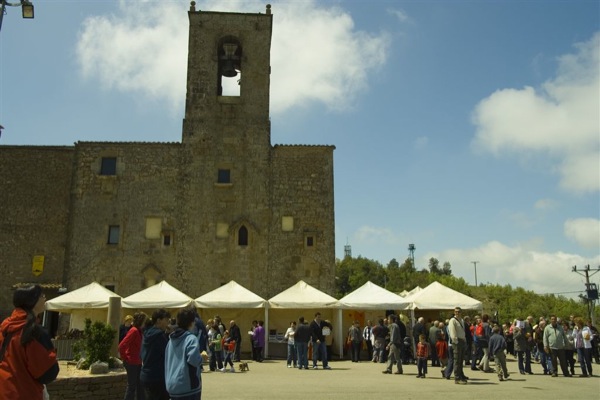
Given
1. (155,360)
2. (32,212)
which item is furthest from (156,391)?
(32,212)

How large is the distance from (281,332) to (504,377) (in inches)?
404

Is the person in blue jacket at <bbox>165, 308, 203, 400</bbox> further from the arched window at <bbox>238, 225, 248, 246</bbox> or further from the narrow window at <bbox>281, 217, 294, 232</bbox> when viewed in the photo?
the narrow window at <bbox>281, 217, 294, 232</bbox>

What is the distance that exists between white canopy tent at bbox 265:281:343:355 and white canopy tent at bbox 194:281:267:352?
0.52 metres

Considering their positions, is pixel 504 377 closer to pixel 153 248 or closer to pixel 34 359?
pixel 34 359

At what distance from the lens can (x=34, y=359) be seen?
4086 millimetres

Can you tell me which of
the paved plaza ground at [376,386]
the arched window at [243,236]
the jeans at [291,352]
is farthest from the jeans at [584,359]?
the arched window at [243,236]

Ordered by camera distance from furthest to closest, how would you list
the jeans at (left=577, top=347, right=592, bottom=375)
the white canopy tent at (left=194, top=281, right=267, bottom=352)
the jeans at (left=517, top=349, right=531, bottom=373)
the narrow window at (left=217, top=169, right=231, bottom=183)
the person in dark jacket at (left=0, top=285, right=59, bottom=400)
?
the narrow window at (left=217, top=169, right=231, bottom=183) → the white canopy tent at (left=194, top=281, right=267, bottom=352) → the jeans at (left=517, top=349, right=531, bottom=373) → the jeans at (left=577, top=347, right=592, bottom=375) → the person in dark jacket at (left=0, top=285, right=59, bottom=400)

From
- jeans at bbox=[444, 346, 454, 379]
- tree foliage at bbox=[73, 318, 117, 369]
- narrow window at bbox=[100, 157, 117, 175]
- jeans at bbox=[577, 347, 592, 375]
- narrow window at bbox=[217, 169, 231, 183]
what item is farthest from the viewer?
narrow window at bbox=[100, 157, 117, 175]

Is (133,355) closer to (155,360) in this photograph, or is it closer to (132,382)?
(132,382)

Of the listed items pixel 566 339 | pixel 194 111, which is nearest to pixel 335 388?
pixel 566 339

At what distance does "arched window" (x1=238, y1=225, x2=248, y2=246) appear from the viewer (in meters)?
25.1

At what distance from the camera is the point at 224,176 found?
25.8m

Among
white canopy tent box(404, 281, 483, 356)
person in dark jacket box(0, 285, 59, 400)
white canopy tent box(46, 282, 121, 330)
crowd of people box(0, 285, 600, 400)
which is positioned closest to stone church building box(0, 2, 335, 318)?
white canopy tent box(46, 282, 121, 330)

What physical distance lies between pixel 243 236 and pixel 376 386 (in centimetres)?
1402
